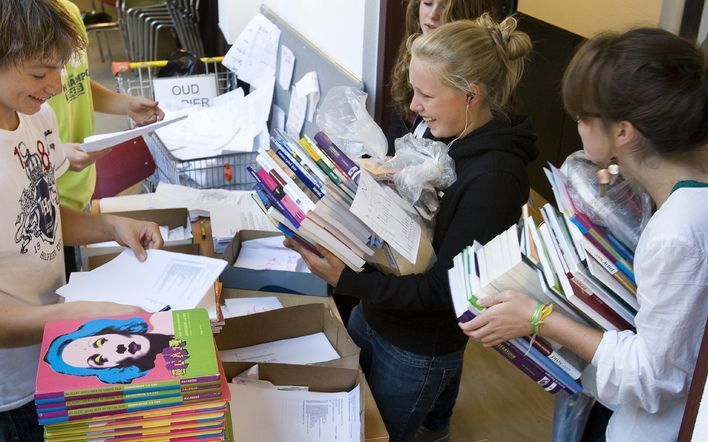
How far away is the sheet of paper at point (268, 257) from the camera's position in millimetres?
2088

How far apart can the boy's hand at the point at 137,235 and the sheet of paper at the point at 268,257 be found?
1.29 feet

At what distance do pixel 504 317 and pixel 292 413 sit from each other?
52 cm

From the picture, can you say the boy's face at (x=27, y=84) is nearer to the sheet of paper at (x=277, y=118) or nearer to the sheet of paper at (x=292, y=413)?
the sheet of paper at (x=292, y=413)

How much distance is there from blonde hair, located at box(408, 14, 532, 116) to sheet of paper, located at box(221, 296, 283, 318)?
79cm

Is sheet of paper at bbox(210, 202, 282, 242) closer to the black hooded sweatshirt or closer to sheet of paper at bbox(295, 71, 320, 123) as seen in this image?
sheet of paper at bbox(295, 71, 320, 123)

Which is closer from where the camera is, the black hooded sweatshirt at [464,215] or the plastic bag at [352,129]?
the black hooded sweatshirt at [464,215]

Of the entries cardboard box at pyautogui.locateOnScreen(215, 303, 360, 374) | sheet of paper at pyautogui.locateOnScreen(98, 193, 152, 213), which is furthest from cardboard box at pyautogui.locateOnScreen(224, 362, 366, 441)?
sheet of paper at pyautogui.locateOnScreen(98, 193, 152, 213)

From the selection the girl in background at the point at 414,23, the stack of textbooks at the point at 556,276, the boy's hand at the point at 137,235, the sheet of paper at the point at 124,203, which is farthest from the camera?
the sheet of paper at the point at 124,203

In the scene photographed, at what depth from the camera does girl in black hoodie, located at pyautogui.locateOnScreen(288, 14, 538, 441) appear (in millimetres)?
1486

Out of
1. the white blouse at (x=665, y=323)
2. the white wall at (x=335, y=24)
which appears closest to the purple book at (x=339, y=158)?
the white blouse at (x=665, y=323)

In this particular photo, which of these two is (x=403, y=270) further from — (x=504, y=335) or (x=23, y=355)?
(x=23, y=355)

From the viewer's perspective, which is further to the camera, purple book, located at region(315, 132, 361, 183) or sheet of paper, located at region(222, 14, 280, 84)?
sheet of paper, located at region(222, 14, 280, 84)

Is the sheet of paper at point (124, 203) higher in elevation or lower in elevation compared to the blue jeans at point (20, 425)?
lower

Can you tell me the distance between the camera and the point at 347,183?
4.82ft
